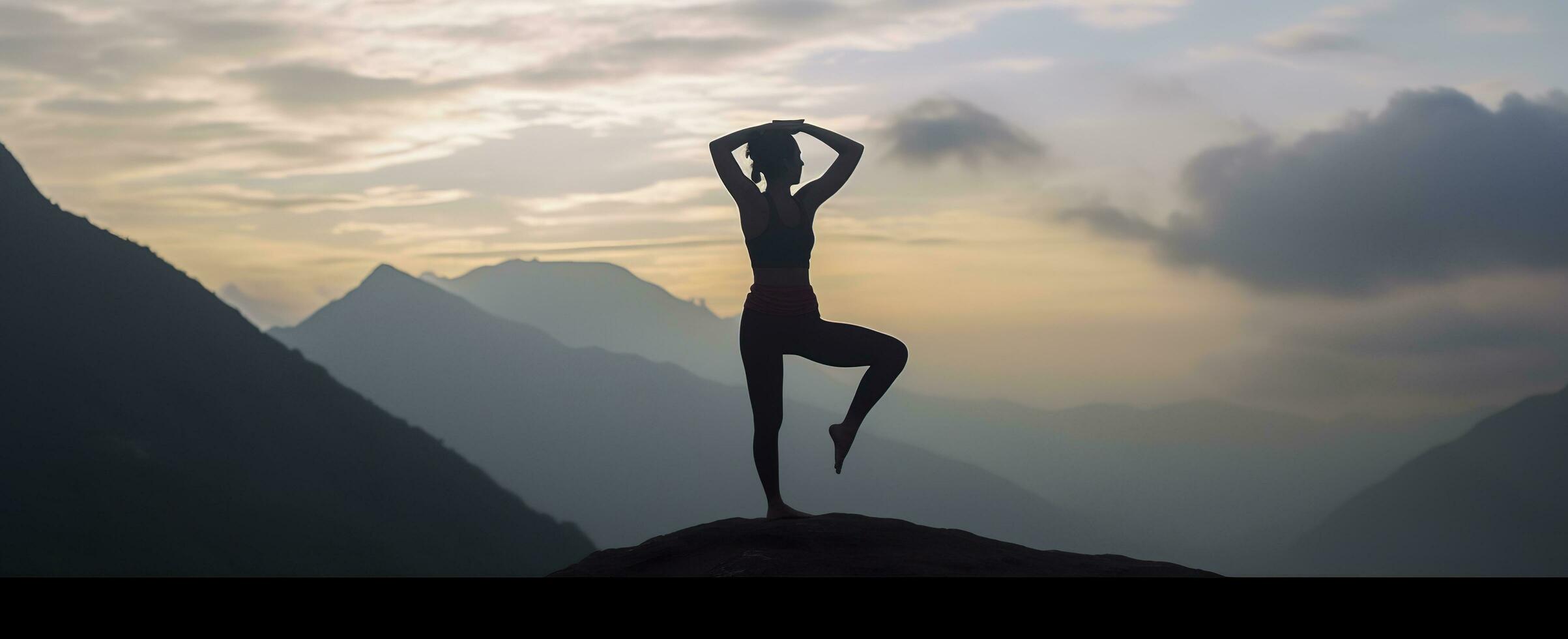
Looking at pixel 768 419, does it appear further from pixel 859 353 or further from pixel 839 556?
pixel 839 556

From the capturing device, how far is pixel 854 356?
891cm

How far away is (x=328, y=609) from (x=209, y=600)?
1.81 feet

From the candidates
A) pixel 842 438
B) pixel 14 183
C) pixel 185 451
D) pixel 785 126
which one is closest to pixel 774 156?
pixel 785 126

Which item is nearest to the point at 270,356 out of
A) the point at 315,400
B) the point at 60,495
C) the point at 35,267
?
the point at 315,400

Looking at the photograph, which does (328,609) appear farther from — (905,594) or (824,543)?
(824,543)

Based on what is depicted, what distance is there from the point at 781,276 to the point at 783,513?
1881mm

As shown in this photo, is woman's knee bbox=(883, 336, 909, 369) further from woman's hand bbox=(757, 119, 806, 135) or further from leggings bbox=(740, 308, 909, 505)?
woman's hand bbox=(757, 119, 806, 135)

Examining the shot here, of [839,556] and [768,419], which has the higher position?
[768,419]

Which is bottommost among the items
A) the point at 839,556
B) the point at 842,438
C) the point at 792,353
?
the point at 839,556

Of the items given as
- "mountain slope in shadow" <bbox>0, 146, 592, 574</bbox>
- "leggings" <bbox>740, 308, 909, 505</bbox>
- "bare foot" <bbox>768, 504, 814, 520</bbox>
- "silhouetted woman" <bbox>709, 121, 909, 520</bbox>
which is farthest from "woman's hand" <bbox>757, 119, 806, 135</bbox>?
"mountain slope in shadow" <bbox>0, 146, 592, 574</bbox>

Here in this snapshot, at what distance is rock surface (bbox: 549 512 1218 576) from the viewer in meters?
7.61

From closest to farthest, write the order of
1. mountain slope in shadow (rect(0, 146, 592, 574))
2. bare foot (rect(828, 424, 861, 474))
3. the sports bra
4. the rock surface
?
the rock surface
the sports bra
bare foot (rect(828, 424, 861, 474))
mountain slope in shadow (rect(0, 146, 592, 574))

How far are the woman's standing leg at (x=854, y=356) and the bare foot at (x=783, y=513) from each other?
487 mm

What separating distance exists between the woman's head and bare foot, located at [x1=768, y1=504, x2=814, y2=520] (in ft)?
8.42
